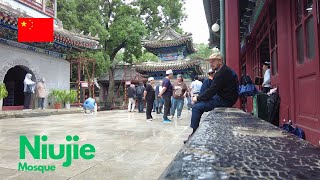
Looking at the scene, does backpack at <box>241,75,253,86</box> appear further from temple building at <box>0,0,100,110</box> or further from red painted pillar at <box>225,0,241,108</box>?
temple building at <box>0,0,100,110</box>

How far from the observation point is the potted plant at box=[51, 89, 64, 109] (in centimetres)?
1542

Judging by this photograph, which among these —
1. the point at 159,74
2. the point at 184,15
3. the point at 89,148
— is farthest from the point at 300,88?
the point at 184,15

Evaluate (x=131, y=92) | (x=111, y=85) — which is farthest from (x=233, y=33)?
(x=111, y=85)

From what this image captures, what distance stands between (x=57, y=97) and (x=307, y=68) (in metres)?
14.2

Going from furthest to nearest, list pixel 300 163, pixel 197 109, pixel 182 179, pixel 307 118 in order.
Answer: pixel 197 109
pixel 307 118
pixel 300 163
pixel 182 179

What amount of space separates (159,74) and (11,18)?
13341 millimetres

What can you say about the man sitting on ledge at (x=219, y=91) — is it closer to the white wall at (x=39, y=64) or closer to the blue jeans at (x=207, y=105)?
the blue jeans at (x=207, y=105)

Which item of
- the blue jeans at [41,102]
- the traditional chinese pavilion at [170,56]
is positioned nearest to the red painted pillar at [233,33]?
the blue jeans at [41,102]

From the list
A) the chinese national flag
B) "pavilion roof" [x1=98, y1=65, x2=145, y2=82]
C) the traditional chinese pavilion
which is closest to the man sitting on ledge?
the chinese national flag

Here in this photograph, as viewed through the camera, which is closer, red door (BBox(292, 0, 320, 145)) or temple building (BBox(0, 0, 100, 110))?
red door (BBox(292, 0, 320, 145))

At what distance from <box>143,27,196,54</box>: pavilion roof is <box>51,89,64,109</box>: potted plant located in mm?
9642

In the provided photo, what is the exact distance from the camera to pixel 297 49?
4.16 meters

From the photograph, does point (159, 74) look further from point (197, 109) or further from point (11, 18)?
point (197, 109)

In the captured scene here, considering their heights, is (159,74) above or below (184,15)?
below
